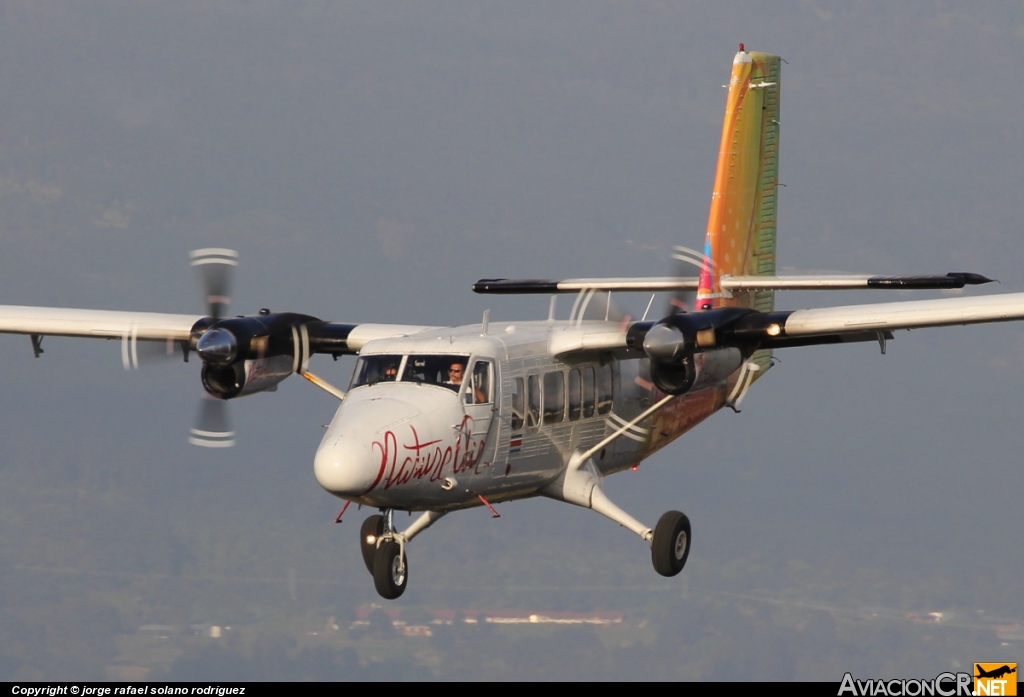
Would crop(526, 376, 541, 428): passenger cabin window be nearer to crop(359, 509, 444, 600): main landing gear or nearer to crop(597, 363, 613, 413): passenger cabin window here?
crop(597, 363, 613, 413): passenger cabin window

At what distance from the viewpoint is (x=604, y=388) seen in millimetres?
24234

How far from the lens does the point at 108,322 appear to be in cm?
2622

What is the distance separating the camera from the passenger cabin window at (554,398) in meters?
23.1

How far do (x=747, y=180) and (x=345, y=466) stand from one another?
10.6 meters

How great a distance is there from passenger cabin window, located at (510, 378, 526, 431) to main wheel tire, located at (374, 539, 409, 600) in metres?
2.20

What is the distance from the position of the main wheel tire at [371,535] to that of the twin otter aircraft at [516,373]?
3 cm

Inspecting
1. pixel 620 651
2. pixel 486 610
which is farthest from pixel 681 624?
pixel 486 610

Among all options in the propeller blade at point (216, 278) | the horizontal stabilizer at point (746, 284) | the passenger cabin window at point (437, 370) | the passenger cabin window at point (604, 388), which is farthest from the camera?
the passenger cabin window at point (604, 388)

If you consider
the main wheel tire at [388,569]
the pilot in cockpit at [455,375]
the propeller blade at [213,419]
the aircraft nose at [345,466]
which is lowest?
the main wheel tire at [388,569]

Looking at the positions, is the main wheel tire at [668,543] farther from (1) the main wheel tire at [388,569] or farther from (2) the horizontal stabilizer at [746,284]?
(1) the main wheel tire at [388,569]

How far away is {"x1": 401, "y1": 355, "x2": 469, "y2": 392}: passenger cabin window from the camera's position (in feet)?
70.5

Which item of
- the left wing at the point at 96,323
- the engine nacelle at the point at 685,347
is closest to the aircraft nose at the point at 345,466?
the engine nacelle at the point at 685,347

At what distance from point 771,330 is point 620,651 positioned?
169243 mm

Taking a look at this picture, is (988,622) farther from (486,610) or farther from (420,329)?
(420,329)
